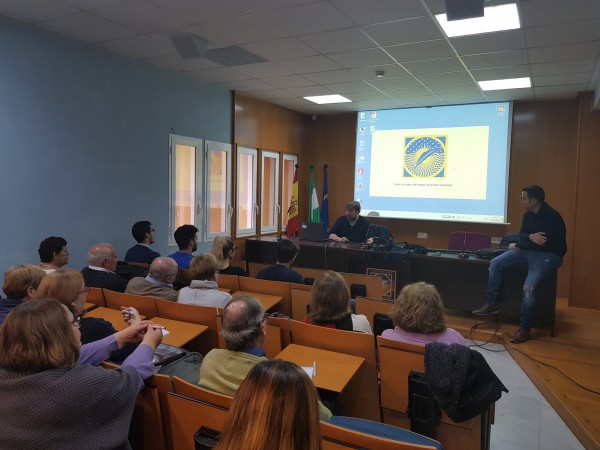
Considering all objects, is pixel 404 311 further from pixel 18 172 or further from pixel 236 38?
pixel 18 172

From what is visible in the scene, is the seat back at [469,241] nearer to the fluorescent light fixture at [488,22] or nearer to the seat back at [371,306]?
the fluorescent light fixture at [488,22]

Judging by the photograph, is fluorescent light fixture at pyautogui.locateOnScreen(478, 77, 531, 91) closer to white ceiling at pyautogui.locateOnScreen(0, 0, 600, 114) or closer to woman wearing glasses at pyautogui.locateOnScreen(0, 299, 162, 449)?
white ceiling at pyautogui.locateOnScreen(0, 0, 600, 114)

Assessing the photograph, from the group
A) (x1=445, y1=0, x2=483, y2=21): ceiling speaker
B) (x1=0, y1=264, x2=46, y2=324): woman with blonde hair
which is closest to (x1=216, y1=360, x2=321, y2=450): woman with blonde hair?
(x1=0, y1=264, x2=46, y2=324): woman with blonde hair

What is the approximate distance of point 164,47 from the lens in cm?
467

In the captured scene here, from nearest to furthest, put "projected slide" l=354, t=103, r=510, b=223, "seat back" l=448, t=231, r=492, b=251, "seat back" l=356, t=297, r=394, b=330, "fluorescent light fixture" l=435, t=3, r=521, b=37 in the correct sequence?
"seat back" l=356, t=297, r=394, b=330 → "fluorescent light fixture" l=435, t=3, r=521, b=37 → "seat back" l=448, t=231, r=492, b=251 → "projected slide" l=354, t=103, r=510, b=223

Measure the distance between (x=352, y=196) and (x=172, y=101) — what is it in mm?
4093

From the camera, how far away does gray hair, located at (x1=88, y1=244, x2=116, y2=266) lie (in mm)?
3434

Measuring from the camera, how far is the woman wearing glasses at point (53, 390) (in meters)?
1.29

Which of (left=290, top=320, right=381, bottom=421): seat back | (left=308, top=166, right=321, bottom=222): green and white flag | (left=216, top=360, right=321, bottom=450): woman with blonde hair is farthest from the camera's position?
(left=308, top=166, right=321, bottom=222): green and white flag

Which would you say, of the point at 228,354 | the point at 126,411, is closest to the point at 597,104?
the point at 228,354

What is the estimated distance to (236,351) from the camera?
5.89ft

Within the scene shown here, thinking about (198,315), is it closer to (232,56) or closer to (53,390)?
(53,390)

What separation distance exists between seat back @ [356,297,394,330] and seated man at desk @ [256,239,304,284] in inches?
26.2

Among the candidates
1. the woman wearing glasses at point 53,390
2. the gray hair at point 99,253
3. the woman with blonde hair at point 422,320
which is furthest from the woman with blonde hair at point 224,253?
the woman wearing glasses at point 53,390
